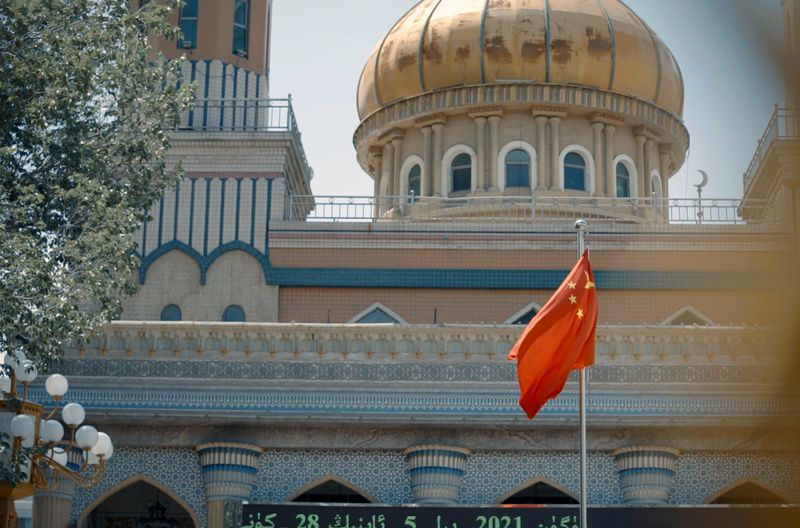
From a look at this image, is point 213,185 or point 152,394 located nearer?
point 152,394

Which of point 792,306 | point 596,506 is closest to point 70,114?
point 596,506

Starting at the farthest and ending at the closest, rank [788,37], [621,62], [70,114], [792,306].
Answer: [621,62] < [70,114] < [792,306] < [788,37]

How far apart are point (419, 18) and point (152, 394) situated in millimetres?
12104

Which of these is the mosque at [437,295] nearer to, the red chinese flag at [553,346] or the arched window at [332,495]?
the arched window at [332,495]

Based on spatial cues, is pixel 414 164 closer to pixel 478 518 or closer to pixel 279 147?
pixel 279 147

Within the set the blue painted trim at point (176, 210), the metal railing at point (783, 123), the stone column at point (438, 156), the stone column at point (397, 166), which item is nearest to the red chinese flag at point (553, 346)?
the metal railing at point (783, 123)

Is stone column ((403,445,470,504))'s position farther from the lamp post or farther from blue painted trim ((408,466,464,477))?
the lamp post

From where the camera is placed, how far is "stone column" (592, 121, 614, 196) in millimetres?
24047

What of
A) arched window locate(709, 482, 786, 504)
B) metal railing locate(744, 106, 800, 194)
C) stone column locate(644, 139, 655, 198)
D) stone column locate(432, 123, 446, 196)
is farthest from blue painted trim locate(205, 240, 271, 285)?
metal railing locate(744, 106, 800, 194)

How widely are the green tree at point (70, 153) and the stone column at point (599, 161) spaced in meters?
13.0

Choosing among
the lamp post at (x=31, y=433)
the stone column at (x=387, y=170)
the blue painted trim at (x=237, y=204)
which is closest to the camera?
the lamp post at (x=31, y=433)

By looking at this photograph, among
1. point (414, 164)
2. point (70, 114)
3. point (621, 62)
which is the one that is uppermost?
point (621, 62)

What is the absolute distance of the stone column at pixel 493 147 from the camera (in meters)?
24.0

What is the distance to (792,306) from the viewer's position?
4.67 feet
